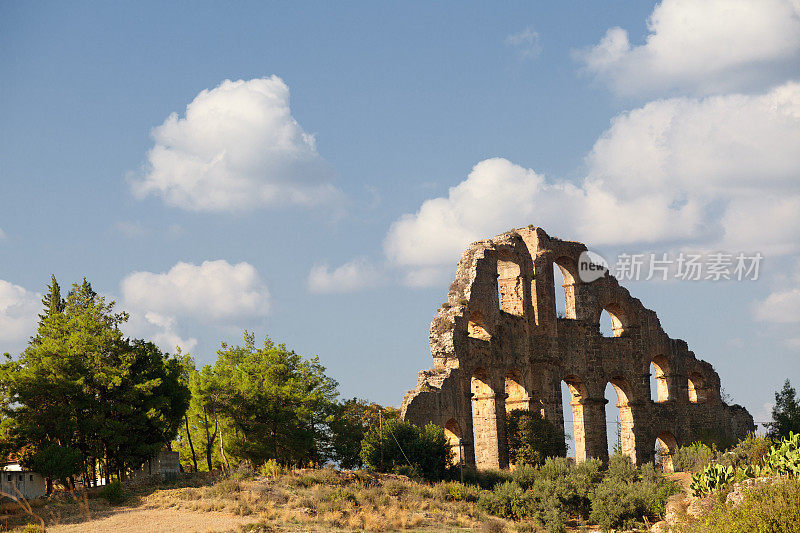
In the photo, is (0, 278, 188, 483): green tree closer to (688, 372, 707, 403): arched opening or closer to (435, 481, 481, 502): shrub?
(435, 481, 481, 502): shrub

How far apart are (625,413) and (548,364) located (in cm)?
595

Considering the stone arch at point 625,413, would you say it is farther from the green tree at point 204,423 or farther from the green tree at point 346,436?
the green tree at point 204,423

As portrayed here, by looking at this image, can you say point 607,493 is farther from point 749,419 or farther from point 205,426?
point 749,419

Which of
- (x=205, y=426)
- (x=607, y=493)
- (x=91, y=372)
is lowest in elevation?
(x=607, y=493)

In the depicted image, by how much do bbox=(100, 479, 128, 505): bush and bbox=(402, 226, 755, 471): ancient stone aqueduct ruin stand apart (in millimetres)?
8354

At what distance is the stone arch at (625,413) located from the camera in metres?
35.5

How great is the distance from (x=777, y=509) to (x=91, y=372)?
1827 cm

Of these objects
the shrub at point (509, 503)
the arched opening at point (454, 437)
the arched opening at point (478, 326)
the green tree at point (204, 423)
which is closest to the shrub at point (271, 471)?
the green tree at point (204, 423)

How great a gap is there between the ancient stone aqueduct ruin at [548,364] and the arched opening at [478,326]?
0.04 metres

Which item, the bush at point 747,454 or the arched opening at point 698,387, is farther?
the arched opening at point 698,387

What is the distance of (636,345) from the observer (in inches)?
1443

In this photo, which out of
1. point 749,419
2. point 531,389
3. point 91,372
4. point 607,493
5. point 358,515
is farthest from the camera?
point 749,419

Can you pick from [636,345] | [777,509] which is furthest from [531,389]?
[777,509]

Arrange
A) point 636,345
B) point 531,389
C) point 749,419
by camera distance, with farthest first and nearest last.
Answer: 1. point 749,419
2. point 636,345
3. point 531,389
